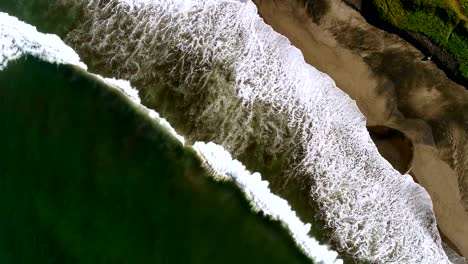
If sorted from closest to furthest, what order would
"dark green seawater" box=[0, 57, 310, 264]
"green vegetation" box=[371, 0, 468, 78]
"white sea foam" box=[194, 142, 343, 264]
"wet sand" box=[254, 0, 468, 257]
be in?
"green vegetation" box=[371, 0, 468, 78] < "wet sand" box=[254, 0, 468, 257] < "dark green seawater" box=[0, 57, 310, 264] < "white sea foam" box=[194, 142, 343, 264]

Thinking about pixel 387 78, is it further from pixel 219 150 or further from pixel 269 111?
pixel 219 150

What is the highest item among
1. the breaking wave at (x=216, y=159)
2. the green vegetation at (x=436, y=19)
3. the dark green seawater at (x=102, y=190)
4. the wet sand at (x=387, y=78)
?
the green vegetation at (x=436, y=19)

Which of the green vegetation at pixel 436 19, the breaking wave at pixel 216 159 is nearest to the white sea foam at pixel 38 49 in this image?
the breaking wave at pixel 216 159

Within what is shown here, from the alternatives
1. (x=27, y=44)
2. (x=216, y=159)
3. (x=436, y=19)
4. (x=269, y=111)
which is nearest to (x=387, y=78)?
(x=436, y=19)

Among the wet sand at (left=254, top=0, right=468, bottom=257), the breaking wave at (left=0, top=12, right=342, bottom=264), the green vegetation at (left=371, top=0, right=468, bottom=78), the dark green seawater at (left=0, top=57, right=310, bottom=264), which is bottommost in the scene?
the dark green seawater at (left=0, top=57, right=310, bottom=264)

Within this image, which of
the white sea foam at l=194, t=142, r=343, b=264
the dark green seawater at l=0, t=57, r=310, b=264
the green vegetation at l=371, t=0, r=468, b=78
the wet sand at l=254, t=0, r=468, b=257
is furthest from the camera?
the white sea foam at l=194, t=142, r=343, b=264

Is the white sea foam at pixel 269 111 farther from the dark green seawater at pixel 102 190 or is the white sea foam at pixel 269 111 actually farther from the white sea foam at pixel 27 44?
the dark green seawater at pixel 102 190

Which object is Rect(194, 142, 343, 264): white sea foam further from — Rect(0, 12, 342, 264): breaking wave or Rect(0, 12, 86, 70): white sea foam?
Rect(0, 12, 86, 70): white sea foam

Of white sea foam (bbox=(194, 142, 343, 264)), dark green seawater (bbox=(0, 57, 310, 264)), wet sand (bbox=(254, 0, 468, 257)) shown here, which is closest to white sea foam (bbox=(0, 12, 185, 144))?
dark green seawater (bbox=(0, 57, 310, 264))
